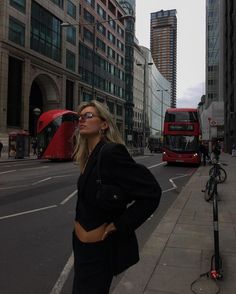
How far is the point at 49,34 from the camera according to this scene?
5512 centimetres

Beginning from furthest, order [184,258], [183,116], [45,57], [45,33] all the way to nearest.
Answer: [45,33] < [45,57] < [183,116] < [184,258]

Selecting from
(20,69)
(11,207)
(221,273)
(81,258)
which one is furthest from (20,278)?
(20,69)

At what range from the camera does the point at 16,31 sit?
46969mm

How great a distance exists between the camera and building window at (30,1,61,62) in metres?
51.2

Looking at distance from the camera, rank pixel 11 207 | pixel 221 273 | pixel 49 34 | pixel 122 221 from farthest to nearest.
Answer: pixel 49 34
pixel 11 207
pixel 221 273
pixel 122 221

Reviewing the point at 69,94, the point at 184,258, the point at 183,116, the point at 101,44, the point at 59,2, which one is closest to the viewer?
the point at 184,258

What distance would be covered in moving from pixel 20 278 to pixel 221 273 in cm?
237

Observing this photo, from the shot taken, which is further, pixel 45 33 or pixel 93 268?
pixel 45 33

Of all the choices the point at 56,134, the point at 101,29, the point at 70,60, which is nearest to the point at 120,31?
the point at 101,29

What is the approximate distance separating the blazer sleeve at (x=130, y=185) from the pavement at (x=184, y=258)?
92.1 inches

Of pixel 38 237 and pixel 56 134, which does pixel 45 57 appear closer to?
pixel 56 134

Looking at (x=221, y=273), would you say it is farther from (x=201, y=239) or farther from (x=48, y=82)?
(x=48, y=82)

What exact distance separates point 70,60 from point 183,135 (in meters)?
34.9

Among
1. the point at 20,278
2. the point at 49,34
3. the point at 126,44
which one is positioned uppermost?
the point at 126,44
